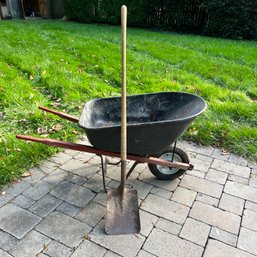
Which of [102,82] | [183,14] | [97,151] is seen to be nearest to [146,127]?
[97,151]

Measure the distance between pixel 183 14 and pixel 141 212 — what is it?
9.96 meters

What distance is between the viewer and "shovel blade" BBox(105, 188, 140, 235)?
2182mm

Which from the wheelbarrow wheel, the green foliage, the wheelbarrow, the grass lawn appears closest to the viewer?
the wheelbarrow

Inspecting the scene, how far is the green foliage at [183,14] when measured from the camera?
9.27 m

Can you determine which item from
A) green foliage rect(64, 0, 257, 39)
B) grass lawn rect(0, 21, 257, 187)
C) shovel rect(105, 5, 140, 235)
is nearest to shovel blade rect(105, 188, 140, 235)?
shovel rect(105, 5, 140, 235)

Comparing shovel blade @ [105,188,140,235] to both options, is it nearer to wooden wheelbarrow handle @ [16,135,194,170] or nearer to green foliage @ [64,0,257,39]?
wooden wheelbarrow handle @ [16,135,194,170]

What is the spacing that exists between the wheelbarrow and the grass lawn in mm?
860

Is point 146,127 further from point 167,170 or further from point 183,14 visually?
point 183,14

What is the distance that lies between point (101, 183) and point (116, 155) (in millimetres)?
491

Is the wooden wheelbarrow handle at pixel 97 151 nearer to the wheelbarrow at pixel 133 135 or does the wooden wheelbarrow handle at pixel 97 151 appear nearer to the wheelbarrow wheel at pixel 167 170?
the wheelbarrow at pixel 133 135

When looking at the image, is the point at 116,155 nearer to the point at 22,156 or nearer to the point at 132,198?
the point at 132,198

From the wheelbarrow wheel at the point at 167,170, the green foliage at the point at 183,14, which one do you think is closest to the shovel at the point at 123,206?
the wheelbarrow wheel at the point at 167,170

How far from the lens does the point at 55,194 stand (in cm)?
259

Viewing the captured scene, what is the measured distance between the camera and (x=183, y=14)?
10742mm
